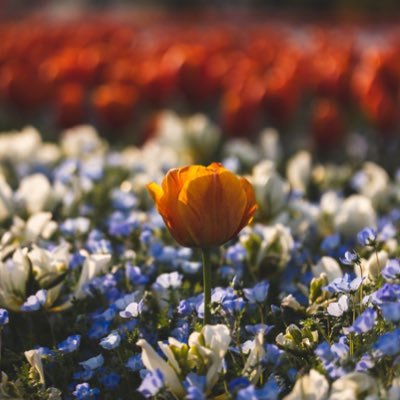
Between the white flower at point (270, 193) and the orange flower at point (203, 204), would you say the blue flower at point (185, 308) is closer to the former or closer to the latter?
the orange flower at point (203, 204)

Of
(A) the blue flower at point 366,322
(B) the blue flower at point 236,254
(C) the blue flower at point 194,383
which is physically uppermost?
(A) the blue flower at point 366,322

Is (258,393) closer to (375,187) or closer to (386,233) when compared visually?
(386,233)

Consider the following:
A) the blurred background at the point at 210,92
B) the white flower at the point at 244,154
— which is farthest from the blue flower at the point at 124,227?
the blurred background at the point at 210,92

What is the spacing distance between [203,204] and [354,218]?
114 cm

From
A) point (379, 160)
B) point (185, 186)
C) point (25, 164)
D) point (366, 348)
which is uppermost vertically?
point (185, 186)

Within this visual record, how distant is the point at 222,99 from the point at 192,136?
1.45m

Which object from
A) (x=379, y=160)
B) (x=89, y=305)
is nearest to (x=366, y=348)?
(x=89, y=305)

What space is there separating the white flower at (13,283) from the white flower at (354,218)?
3.82 ft

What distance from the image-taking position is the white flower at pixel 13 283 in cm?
222

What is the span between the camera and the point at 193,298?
7.26 feet

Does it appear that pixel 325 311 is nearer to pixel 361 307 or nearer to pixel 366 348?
pixel 361 307

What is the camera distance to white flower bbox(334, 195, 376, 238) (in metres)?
2.86

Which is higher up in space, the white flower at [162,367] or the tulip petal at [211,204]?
the tulip petal at [211,204]

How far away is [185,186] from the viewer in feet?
6.13
